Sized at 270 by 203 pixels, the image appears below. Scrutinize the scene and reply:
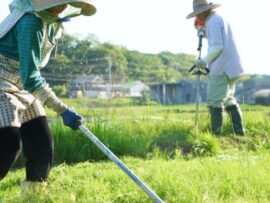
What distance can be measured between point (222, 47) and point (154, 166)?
2.60 metres

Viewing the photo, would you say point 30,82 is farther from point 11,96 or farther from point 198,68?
point 198,68

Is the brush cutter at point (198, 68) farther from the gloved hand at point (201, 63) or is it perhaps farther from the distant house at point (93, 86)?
the distant house at point (93, 86)

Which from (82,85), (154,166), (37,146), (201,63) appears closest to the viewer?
(37,146)

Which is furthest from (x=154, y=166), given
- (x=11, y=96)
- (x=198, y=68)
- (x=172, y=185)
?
(x=198, y=68)

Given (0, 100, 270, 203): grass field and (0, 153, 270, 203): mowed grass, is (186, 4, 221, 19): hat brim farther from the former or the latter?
(0, 153, 270, 203): mowed grass

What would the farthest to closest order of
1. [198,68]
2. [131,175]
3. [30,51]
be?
[198,68] < [30,51] < [131,175]

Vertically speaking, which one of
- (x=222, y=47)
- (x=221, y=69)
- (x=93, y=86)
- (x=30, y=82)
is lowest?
(x=93, y=86)

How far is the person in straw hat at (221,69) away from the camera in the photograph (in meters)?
5.86

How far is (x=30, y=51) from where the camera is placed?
277 centimetres

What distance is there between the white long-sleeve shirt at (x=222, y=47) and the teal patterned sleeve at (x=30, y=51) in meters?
3.28

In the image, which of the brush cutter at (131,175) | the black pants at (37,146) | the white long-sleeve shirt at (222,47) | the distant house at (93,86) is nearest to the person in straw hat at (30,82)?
the black pants at (37,146)

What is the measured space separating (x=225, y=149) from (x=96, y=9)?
2607mm

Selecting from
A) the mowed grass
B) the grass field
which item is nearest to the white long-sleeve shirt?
the grass field

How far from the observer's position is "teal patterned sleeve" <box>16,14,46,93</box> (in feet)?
9.07
